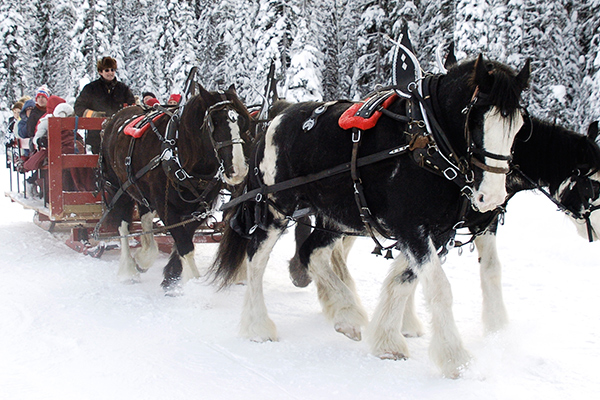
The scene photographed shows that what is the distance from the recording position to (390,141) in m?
3.75

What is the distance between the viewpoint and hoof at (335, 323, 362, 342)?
446cm

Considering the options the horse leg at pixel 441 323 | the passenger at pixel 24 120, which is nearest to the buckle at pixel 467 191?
the horse leg at pixel 441 323

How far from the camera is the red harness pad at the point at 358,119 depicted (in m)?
3.77

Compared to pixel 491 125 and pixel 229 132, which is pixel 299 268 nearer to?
pixel 229 132

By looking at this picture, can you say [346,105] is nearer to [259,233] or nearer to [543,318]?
[259,233]

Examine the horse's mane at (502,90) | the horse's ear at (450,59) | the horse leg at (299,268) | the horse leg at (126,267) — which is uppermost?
the horse's ear at (450,59)

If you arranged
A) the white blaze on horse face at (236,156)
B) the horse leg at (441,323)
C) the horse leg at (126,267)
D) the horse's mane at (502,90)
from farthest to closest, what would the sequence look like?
the horse leg at (126,267) < the white blaze on horse face at (236,156) < the horse leg at (441,323) < the horse's mane at (502,90)

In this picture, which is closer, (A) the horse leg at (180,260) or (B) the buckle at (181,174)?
(B) the buckle at (181,174)

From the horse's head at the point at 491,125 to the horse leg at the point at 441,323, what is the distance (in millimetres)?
589

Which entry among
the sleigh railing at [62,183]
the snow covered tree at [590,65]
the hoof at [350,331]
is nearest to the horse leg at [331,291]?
the hoof at [350,331]

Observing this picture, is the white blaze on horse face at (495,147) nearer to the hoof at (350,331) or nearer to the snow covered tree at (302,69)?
the hoof at (350,331)

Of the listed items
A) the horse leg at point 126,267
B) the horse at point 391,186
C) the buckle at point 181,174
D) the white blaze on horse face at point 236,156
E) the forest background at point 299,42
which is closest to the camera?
the horse at point 391,186

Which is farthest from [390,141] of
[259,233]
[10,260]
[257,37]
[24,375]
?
[257,37]

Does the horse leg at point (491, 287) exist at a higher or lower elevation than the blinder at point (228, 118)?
lower
